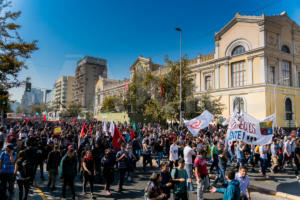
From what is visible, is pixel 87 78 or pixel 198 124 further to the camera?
pixel 87 78

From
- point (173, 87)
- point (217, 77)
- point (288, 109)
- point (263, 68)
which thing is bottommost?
point (288, 109)

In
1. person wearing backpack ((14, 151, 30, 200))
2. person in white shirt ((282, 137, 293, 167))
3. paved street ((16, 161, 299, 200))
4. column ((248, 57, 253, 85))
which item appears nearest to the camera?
person wearing backpack ((14, 151, 30, 200))

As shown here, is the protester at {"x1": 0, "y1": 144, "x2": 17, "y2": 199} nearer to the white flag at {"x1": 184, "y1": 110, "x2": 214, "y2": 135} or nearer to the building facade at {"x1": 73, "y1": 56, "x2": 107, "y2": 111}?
the white flag at {"x1": 184, "y1": 110, "x2": 214, "y2": 135}

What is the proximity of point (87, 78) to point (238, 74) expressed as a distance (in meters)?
85.4

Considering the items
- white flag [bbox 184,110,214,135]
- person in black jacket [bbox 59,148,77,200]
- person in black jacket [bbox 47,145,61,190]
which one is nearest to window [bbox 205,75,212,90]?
white flag [bbox 184,110,214,135]

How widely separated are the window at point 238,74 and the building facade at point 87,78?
7903cm

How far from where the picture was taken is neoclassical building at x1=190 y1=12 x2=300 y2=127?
28.8 meters

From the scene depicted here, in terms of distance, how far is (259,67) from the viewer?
2903 cm

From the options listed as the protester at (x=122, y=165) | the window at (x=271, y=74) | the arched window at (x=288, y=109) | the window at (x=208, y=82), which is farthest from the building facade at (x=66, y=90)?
the protester at (x=122, y=165)

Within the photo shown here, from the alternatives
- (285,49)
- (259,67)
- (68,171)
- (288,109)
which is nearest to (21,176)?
(68,171)

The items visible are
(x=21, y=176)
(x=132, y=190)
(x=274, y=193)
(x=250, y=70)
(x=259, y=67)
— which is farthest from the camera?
(x=250, y=70)

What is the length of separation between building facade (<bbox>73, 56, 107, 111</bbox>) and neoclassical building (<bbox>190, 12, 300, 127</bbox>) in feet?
256

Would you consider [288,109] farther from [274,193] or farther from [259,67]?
[274,193]

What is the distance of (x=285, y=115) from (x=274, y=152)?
23.8 metres
